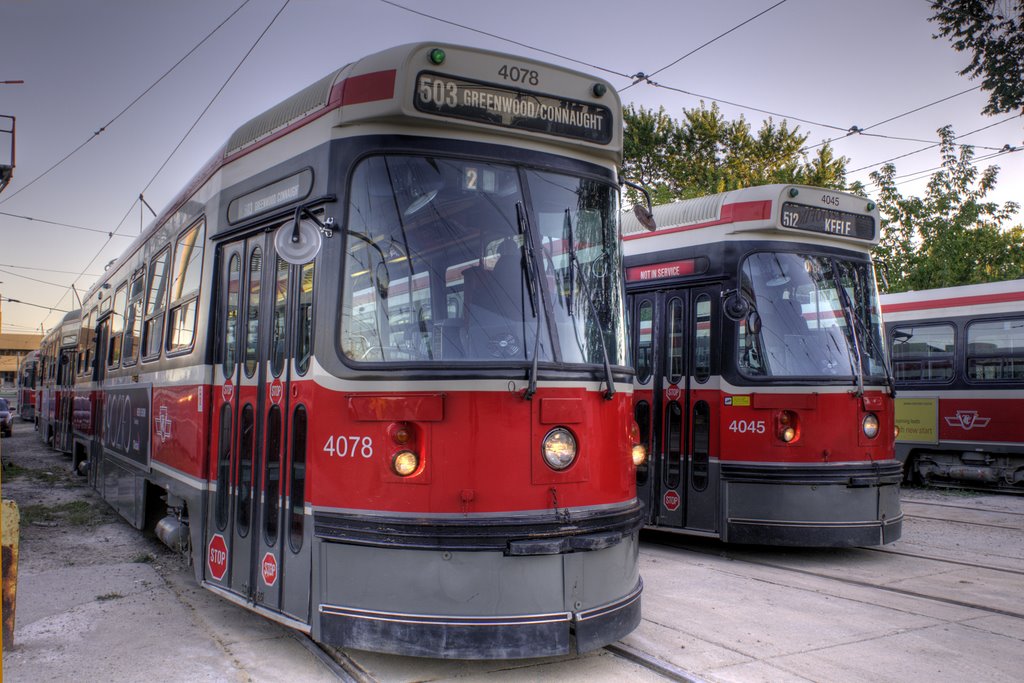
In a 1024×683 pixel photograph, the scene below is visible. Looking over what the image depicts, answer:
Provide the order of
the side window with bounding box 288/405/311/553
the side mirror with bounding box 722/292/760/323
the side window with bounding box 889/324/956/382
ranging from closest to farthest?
the side window with bounding box 288/405/311/553, the side mirror with bounding box 722/292/760/323, the side window with bounding box 889/324/956/382

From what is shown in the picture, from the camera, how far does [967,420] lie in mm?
14258

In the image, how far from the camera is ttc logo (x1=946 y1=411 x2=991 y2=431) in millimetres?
14078

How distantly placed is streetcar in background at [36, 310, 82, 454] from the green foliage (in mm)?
17557

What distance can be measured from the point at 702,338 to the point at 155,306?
197 inches

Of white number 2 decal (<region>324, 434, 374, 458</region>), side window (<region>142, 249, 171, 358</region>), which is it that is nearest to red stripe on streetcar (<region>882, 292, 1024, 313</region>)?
side window (<region>142, 249, 171, 358</region>)

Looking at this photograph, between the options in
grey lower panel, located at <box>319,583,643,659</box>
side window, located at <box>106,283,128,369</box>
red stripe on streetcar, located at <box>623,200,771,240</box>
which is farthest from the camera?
side window, located at <box>106,283,128,369</box>

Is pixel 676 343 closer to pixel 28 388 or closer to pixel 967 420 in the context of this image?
pixel 967 420

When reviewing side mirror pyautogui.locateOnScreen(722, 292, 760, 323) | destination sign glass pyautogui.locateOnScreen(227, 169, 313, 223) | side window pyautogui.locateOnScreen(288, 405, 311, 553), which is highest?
destination sign glass pyautogui.locateOnScreen(227, 169, 313, 223)

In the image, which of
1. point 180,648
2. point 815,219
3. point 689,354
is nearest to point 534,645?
point 180,648

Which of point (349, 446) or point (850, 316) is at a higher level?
point (850, 316)

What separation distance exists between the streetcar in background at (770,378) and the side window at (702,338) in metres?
0.01

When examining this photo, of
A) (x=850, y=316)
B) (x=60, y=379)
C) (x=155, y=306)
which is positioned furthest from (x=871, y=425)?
(x=60, y=379)

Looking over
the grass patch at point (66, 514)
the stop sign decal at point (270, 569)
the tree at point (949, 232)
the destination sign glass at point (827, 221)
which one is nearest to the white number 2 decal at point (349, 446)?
the stop sign decal at point (270, 569)

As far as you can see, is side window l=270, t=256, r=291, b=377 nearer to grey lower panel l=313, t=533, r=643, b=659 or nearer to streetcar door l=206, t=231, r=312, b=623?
streetcar door l=206, t=231, r=312, b=623
